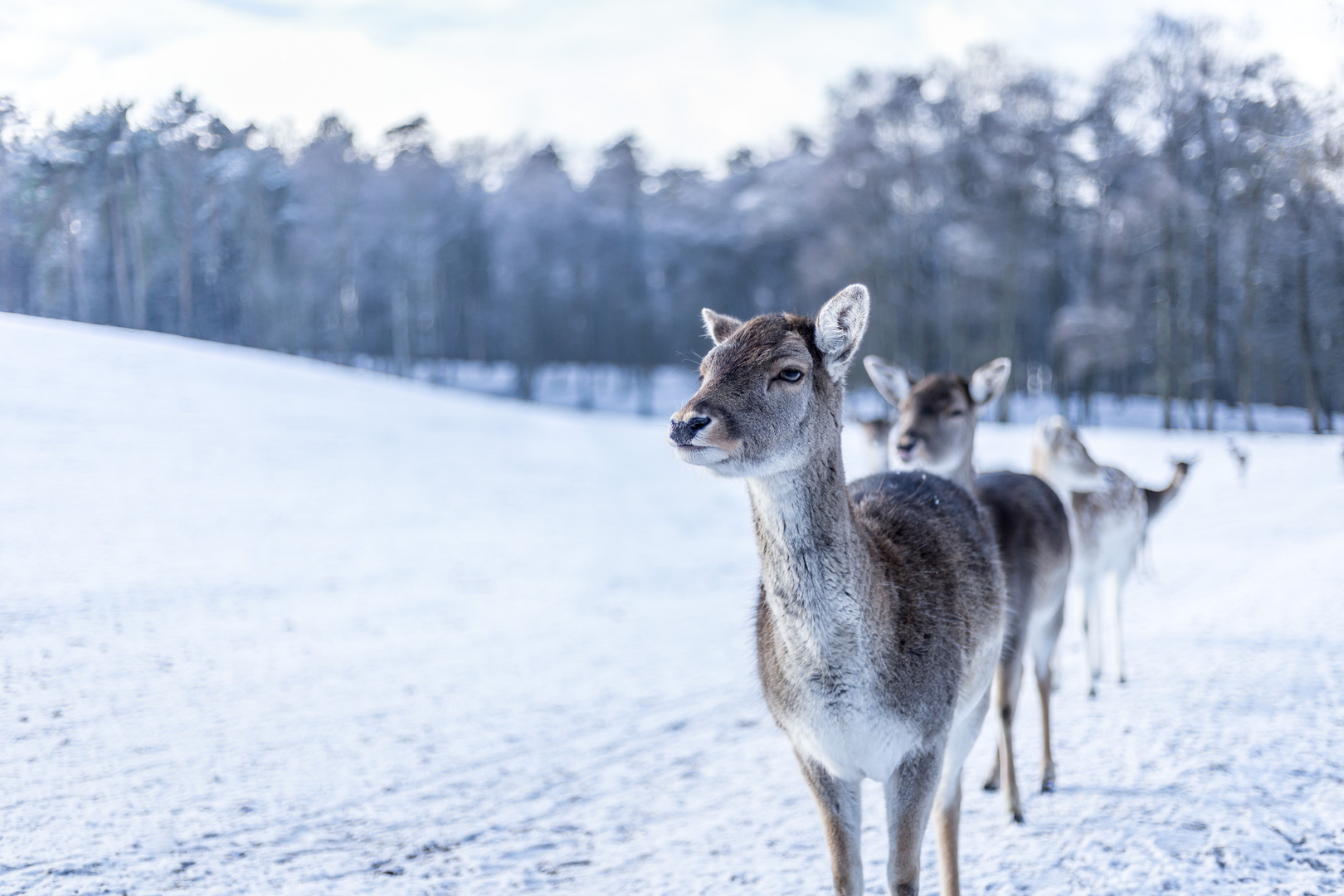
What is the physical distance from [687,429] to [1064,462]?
5221 mm

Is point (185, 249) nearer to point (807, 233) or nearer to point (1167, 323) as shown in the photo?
point (1167, 323)

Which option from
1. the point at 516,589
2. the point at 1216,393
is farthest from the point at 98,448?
the point at 1216,393

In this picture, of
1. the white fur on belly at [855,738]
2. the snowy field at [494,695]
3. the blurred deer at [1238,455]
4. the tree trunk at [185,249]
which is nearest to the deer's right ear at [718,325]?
the snowy field at [494,695]

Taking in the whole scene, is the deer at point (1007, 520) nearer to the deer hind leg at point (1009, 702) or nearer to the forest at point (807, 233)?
the deer hind leg at point (1009, 702)

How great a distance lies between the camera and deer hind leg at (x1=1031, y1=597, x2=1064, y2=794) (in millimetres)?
4508

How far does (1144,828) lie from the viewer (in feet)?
12.4

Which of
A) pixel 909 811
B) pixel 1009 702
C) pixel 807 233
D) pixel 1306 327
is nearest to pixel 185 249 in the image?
pixel 1009 702

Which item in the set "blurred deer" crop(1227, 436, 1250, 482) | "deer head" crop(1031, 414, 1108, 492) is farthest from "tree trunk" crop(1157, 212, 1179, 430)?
"deer head" crop(1031, 414, 1108, 492)

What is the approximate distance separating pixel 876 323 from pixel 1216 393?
18182 millimetres

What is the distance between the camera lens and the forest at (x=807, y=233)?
7875 mm

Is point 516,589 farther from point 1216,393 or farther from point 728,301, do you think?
point 728,301

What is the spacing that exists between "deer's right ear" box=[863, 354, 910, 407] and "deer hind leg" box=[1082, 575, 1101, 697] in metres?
2.27

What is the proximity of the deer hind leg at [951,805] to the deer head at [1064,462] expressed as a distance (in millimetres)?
3720

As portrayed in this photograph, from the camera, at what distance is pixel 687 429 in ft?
7.75
